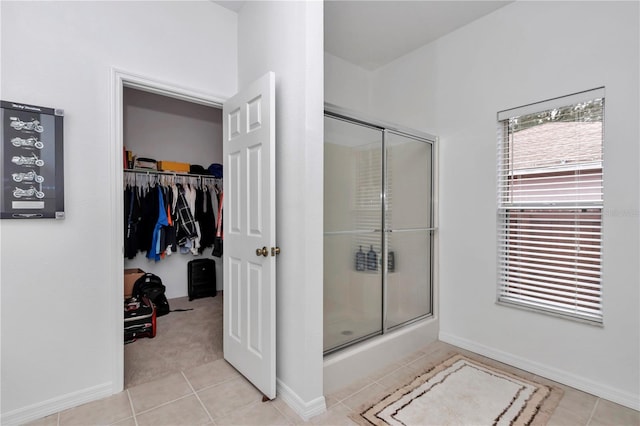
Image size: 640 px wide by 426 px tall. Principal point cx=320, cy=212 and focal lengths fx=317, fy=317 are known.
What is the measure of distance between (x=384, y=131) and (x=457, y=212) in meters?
1.04

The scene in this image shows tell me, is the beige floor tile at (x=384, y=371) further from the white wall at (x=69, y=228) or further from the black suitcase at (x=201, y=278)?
the black suitcase at (x=201, y=278)

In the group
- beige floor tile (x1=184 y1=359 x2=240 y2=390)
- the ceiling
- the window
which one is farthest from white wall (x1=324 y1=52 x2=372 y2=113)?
beige floor tile (x1=184 y1=359 x2=240 y2=390)

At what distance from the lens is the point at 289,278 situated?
1964 millimetres

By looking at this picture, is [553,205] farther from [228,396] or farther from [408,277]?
[228,396]

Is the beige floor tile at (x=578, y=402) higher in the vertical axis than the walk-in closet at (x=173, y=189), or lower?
lower

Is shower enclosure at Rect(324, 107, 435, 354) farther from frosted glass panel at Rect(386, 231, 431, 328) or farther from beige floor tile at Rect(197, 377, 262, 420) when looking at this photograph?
beige floor tile at Rect(197, 377, 262, 420)

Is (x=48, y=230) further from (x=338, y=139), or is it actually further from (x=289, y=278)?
(x=338, y=139)

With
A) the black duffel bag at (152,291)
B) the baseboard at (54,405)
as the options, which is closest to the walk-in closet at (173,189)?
the black duffel bag at (152,291)

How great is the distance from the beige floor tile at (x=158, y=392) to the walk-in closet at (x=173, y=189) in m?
0.79

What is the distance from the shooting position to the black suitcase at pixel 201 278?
427cm

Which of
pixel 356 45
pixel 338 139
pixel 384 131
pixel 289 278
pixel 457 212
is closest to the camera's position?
pixel 289 278

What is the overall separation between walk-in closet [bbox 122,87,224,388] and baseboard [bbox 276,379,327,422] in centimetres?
127

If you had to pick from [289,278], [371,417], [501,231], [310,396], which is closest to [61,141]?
[289,278]

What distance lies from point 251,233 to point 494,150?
82.6 inches
